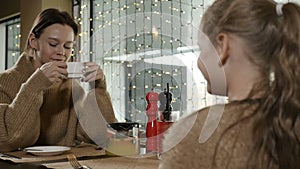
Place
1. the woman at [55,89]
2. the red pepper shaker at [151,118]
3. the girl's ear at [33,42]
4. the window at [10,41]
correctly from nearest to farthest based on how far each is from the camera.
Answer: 1. the red pepper shaker at [151,118]
2. the woman at [55,89]
3. the girl's ear at [33,42]
4. the window at [10,41]

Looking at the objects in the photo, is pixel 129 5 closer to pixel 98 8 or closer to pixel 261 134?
pixel 98 8

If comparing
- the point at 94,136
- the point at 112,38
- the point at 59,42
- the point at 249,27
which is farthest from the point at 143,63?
the point at 249,27

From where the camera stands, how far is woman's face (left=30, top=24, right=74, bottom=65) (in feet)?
5.74

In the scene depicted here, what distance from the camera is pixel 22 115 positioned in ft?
4.95

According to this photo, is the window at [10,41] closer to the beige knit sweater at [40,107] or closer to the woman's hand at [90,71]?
the beige knit sweater at [40,107]

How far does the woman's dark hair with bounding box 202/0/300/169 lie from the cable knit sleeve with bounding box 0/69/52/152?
3.26 feet

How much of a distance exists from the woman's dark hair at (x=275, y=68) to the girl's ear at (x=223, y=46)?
0.01m

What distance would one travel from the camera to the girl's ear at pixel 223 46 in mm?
691

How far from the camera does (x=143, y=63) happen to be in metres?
1.35

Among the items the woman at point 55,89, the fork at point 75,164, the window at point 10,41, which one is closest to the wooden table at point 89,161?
the fork at point 75,164

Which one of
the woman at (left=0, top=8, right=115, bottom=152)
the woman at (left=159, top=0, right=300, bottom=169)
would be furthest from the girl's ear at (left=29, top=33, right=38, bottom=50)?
the woman at (left=159, top=0, right=300, bottom=169)

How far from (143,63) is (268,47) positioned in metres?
0.72

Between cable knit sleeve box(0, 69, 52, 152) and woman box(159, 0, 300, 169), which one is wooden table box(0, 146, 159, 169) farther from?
woman box(159, 0, 300, 169)

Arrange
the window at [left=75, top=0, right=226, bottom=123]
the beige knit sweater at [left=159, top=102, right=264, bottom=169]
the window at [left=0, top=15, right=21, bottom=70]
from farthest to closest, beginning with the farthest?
the window at [left=0, top=15, right=21, bottom=70]
the window at [left=75, top=0, right=226, bottom=123]
the beige knit sweater at [left=159, top=102, right=264, bottom=169]
